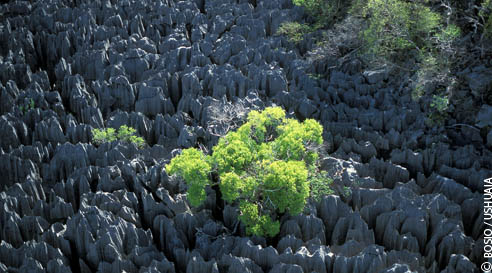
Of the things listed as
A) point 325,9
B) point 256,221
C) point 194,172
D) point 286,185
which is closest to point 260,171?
point 286,185


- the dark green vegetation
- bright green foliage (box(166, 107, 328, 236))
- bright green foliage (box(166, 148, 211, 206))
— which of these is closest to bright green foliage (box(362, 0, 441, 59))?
the dark green vegetation

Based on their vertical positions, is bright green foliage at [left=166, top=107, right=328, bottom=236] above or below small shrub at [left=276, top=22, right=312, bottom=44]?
below

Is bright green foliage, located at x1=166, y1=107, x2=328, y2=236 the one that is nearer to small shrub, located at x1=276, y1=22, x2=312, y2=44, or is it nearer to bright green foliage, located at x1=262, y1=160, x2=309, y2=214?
bright green foliage, located at x1=262, y1=160, x2=309, y2=214

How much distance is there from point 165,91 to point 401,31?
29.6ft

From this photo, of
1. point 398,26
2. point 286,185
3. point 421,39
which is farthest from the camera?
point 421,39

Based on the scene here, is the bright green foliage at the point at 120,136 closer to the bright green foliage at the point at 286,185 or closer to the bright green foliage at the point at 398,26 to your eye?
the bright green foliage at the point at 286,185

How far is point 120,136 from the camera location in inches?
684

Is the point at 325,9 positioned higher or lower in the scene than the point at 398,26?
lower

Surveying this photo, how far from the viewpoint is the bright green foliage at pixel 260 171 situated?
41.2 ft

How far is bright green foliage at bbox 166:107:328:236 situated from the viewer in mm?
12564

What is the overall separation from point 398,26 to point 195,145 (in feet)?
27.2

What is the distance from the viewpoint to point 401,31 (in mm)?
18109

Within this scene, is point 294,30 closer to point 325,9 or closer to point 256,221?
point 325,9

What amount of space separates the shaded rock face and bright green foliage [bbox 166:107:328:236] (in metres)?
0.66
